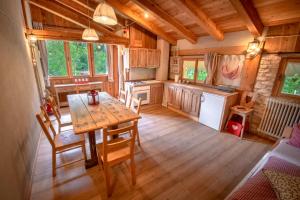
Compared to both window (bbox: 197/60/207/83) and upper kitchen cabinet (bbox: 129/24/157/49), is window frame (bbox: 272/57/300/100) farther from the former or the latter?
upper kitchen cabinet (bbox: 129/24/157/49)

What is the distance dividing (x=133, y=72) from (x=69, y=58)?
2.28 m

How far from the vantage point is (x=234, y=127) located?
3.16 m

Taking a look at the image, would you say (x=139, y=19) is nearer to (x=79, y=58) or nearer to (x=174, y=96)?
(x=174, y=96)

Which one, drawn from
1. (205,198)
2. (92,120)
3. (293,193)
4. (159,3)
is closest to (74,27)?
(159,3)

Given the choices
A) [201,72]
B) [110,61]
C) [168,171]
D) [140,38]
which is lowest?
[168,171]

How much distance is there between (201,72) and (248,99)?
4.84 ft

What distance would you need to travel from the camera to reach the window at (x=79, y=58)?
4832 mm

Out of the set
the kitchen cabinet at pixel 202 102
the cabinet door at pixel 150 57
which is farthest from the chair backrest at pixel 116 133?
the cabinet door at pixel 150 57

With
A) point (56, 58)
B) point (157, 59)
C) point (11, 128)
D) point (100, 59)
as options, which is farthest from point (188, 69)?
point (56, 58)

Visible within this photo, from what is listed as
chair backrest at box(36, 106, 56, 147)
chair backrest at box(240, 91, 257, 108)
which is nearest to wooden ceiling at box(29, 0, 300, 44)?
Result: chair backrest at box(240, 91, 257, 108)

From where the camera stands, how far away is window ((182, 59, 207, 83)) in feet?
13.6

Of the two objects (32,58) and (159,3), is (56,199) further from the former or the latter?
(159,3)

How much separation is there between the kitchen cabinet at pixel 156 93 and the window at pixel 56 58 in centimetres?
319

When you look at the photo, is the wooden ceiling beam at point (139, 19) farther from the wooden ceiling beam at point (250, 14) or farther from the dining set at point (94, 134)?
the dining set at point (94, 134)
